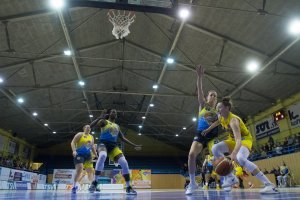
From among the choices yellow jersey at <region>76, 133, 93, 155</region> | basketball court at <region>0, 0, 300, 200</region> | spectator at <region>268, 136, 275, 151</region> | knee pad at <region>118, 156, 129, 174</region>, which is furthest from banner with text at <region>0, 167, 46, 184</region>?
spectator at <region>268, 136, 275, 151</region>

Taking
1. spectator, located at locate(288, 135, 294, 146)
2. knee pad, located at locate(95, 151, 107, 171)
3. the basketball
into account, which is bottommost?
the basketball

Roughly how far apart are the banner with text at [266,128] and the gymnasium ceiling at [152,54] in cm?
118

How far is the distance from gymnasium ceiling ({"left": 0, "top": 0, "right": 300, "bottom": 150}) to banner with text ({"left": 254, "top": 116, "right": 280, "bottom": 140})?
1178mm

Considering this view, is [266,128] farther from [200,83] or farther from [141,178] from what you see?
[141,178]

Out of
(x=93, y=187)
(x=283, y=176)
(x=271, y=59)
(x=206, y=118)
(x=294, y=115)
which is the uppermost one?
(x=271, y=59)

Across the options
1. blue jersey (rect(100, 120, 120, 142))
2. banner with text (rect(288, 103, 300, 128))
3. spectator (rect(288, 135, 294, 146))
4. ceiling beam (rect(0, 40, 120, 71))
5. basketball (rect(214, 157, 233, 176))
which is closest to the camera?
basketball (rect(214, 157, 233, 176))

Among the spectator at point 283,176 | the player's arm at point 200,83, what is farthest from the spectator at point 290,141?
the player's arm at point 200,83

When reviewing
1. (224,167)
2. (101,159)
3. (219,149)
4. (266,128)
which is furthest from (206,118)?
(266,128)

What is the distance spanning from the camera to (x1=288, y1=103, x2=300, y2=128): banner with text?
1844 centimetres

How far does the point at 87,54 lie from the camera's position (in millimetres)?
17766

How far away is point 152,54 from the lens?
1742 cm

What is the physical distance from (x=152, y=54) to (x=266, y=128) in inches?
455

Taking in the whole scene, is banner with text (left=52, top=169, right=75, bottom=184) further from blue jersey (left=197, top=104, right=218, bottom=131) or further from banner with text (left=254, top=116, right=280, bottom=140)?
→ blue jersey (left=197, top=104, right=218, bottom=131)

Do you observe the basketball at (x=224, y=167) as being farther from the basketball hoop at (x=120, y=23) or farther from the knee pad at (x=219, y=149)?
the basketball hoop at (x=120, y=23)
